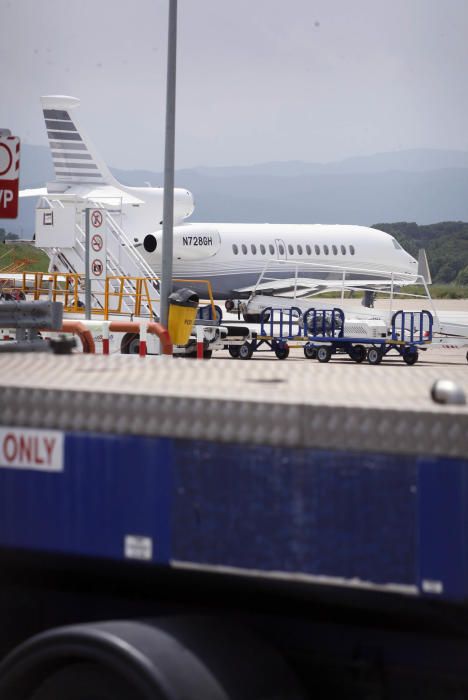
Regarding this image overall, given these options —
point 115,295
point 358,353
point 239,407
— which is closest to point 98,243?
point 115,295

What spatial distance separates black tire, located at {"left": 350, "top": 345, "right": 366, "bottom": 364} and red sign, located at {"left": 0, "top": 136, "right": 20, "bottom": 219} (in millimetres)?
21833

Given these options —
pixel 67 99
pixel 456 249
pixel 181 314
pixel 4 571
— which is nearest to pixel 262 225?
pixel 67 99

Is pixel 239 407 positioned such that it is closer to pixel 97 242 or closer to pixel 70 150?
pixel 97 242

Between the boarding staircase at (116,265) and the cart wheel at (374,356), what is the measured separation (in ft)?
15.4

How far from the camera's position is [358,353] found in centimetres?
2820

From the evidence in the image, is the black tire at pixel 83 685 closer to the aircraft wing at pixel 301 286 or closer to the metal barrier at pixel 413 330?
the metal barrier at pixel 413 330

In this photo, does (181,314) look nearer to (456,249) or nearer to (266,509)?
(266,509)

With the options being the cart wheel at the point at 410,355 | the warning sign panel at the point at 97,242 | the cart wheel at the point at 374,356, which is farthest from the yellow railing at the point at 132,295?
the cart wheel at the point at 410,355

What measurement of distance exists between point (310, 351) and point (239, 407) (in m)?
25.1

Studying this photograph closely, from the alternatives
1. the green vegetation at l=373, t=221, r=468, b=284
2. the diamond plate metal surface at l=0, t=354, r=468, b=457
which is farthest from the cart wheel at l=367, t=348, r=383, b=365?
the green vegetation at l=373, t=221, r=468, b=284

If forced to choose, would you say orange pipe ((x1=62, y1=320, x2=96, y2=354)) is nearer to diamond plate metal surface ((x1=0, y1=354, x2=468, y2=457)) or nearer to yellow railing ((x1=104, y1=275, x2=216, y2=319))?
diamond plate metal surface ((x1=0, y1=354, x2=468, y2=457))

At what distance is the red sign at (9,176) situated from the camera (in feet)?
21.1

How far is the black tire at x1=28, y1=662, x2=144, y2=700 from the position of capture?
345 cm

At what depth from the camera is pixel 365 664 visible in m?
3.58
